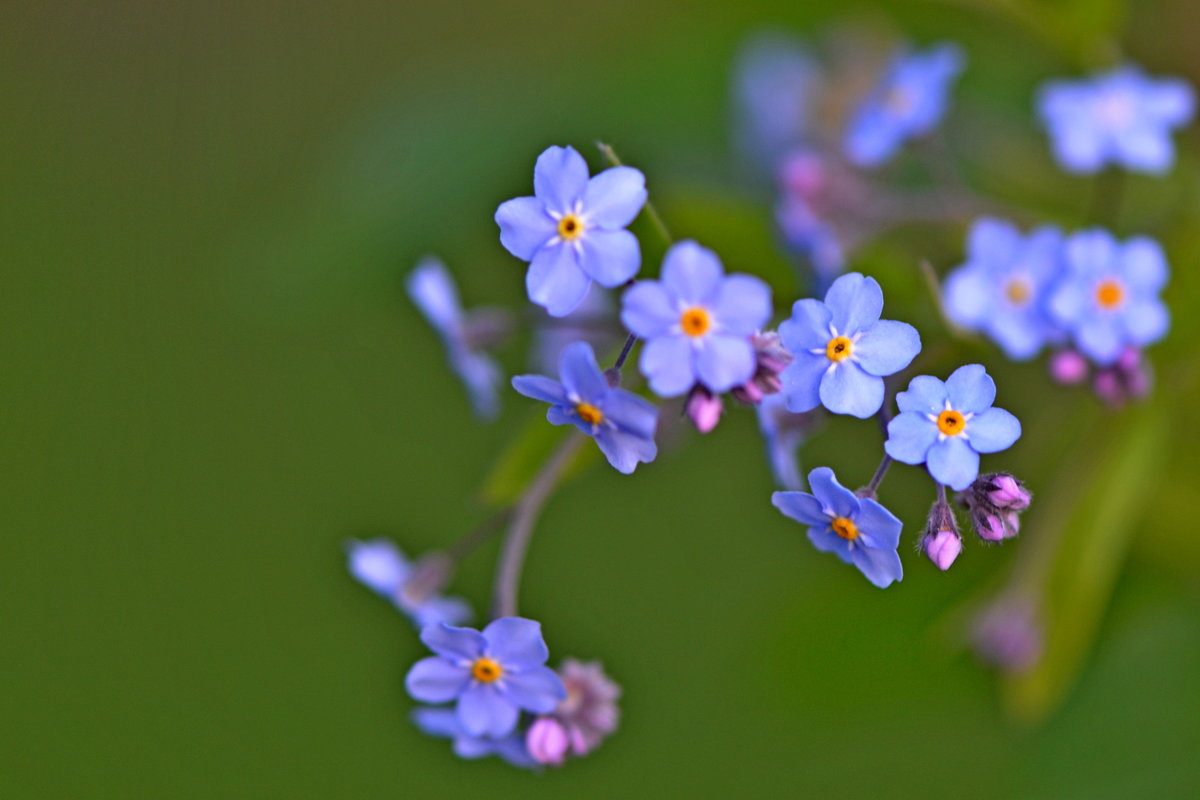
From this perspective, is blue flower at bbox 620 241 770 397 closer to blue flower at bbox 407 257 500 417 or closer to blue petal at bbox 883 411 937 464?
blue petal at bbox 883 411 937 464

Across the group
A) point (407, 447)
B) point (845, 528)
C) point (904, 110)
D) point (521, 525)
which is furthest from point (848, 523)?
Result: point (407, 447)

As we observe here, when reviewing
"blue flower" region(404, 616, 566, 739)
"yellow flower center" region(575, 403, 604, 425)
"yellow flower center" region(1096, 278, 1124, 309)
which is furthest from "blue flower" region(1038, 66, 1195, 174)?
"blue flower" region(404, 616, 566, 739)

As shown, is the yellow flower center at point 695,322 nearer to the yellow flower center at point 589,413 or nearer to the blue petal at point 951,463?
the yellow flower center at point 589,413

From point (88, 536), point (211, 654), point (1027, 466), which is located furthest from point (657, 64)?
point (88, 536)

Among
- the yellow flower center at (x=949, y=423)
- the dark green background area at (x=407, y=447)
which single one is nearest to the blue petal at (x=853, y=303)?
the yellow flower center at (x=949, y=423)

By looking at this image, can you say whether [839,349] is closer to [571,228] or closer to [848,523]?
[848,523]

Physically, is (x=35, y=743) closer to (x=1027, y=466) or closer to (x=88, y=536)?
(x=88, y=536)

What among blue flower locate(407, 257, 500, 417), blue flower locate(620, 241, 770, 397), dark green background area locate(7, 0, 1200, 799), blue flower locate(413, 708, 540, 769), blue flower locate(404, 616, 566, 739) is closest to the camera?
blue flower locate(620, 241, 770, 397)
